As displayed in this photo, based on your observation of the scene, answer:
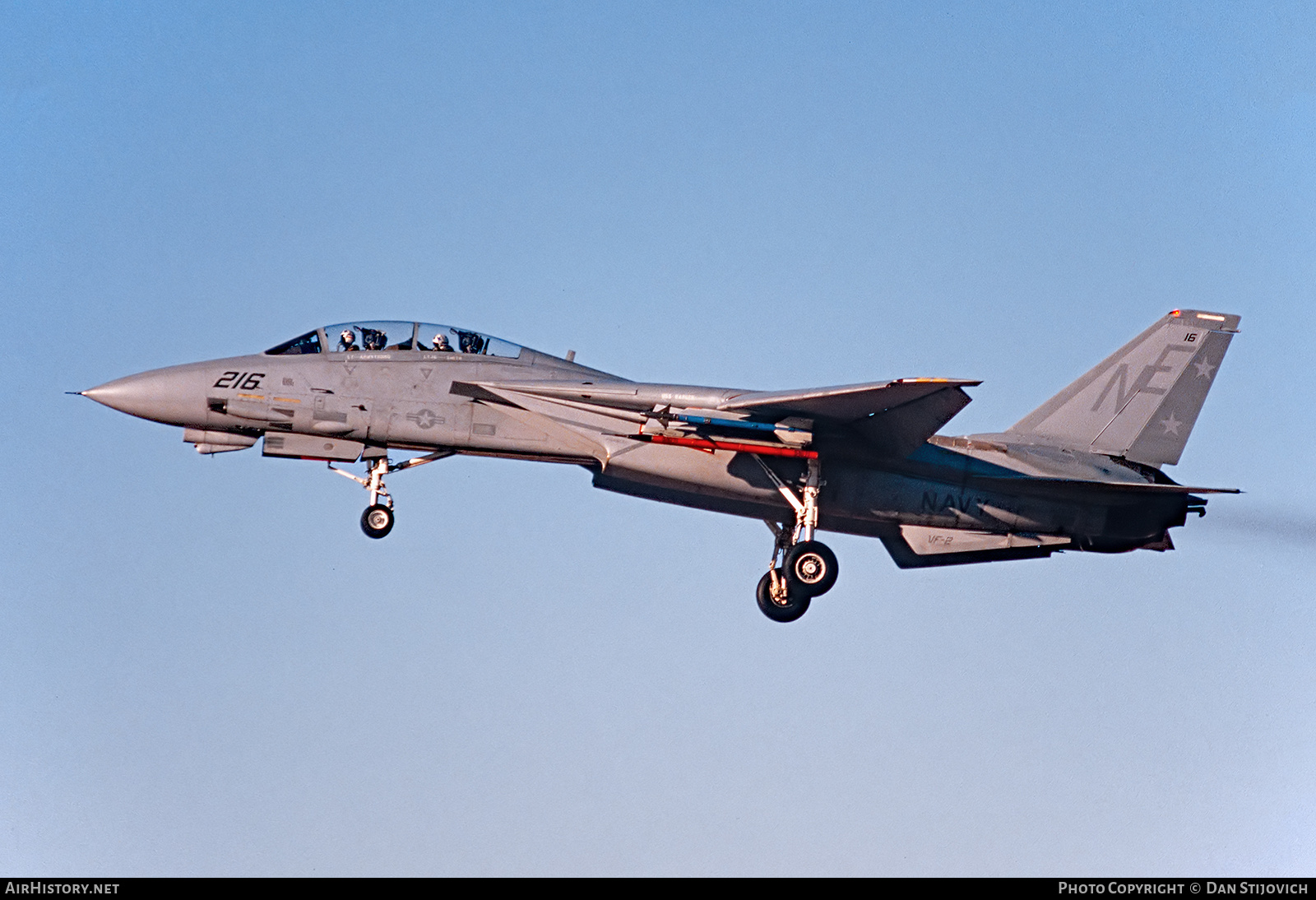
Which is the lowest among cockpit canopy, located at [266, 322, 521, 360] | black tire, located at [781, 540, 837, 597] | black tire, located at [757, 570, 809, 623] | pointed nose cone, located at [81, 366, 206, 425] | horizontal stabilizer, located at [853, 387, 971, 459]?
black tire, located at [757, 570, 809, 623]

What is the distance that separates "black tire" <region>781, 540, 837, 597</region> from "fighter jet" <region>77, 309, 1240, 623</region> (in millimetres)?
26

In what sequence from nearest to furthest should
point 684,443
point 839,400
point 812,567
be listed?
point 839,400 → point 684,443 → point 812,567

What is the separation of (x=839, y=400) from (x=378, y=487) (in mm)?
6471

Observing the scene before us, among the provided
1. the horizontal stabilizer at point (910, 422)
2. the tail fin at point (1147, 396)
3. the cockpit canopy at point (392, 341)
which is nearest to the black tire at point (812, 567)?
the horizontal stabilizer at point (910, 422)

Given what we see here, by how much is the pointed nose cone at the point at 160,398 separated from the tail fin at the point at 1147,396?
12.2 meters

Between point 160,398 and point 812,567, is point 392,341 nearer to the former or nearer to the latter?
point 160,398

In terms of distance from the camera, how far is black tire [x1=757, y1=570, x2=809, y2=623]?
21.2 m

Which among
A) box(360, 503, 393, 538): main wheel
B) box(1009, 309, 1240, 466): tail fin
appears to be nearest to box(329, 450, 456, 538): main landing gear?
box(360, 503, 393, 538): main wheel

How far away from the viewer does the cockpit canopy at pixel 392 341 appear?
20.4 m

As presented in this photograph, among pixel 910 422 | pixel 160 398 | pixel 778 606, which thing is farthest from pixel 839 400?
pixel 160 398

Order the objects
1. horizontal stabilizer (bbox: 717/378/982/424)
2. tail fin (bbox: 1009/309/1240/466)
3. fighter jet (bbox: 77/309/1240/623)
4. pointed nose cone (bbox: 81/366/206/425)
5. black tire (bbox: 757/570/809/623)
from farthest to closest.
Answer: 1. tail fin (bbox: 1009/309/1240/466)
2. black tire (bbox: 757/570/809/623)
3. pointed nose cone (bbox: 81/366/206/425)
4. fighter jet (bbox: 77/309/1240/623)
5. horizontal stabilizer (bbox: 717/378/982/424)

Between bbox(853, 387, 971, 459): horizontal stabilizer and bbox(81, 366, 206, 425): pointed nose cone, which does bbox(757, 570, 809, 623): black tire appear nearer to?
bbox(853, 387, 971, 459): horizontal stabilizer

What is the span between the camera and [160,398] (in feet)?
65.0
